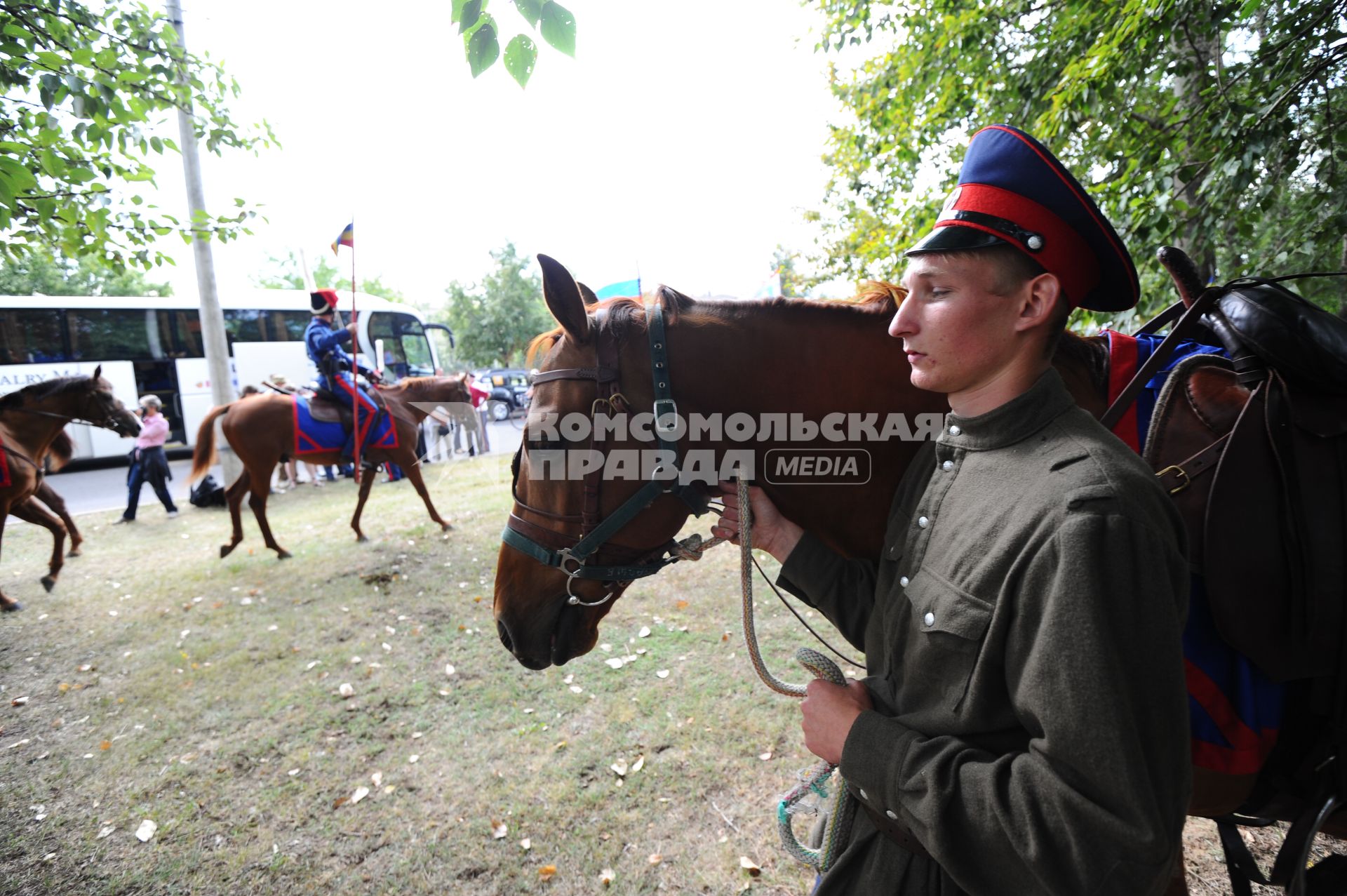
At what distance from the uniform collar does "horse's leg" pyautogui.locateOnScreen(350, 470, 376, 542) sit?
7942 millimetres

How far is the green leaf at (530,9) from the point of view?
1.82m

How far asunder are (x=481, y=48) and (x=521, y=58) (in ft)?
0.40

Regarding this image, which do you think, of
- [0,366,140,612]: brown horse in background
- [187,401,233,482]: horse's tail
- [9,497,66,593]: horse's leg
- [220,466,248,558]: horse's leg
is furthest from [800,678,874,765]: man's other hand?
[187,401,233,482]: horse's tail

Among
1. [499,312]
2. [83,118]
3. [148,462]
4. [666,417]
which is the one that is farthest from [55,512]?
[499,312]

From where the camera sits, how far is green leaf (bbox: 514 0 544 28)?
71.7 inches

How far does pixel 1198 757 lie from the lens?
1.32m

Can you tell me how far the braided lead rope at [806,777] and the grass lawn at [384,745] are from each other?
1399 millimetres

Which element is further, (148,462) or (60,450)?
(148,462)

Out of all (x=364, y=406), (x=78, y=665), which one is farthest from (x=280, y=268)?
(x=78, y=665)

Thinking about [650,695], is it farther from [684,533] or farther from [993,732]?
[993,732]

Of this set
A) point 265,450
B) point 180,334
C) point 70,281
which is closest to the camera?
point 265,450

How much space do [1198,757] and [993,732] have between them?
83 cm

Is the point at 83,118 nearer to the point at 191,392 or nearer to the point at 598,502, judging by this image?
the point at 598,502

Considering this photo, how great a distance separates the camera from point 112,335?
1485 cm
